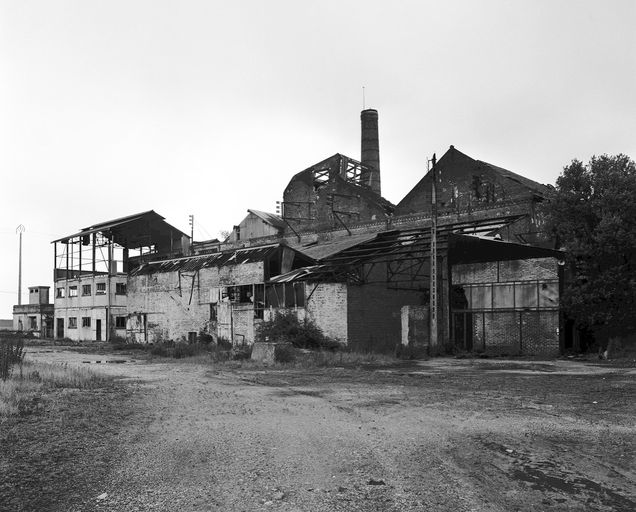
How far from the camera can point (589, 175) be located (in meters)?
22.0

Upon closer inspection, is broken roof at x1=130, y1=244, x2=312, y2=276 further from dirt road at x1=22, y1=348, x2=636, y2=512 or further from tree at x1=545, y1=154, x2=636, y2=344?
dirt road at x1=22, y1=348, x2=636, y2=512

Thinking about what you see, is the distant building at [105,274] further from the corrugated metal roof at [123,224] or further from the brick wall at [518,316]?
the brick wall at [518,316]

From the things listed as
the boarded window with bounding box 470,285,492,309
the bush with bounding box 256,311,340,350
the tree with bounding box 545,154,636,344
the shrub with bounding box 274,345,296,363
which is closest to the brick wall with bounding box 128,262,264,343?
the bush with bounding box 256,311,340,350

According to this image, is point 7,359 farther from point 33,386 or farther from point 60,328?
point 60,328

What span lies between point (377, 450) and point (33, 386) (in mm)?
8721

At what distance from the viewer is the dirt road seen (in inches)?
205

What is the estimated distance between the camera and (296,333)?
2653 centimetres

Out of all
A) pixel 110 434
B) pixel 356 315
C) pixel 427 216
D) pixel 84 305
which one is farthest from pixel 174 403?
pixel 84 305

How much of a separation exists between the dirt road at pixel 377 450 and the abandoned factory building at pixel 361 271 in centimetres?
1225

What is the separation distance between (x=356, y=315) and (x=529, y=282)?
766cm

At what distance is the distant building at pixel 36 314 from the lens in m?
56.8

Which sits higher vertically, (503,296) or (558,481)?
(503,296)

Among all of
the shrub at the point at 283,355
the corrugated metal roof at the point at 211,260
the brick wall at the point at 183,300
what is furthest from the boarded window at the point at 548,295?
the brick wall at the point at 183,300

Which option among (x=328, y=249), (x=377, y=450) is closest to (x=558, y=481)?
(x=377, y=450)
